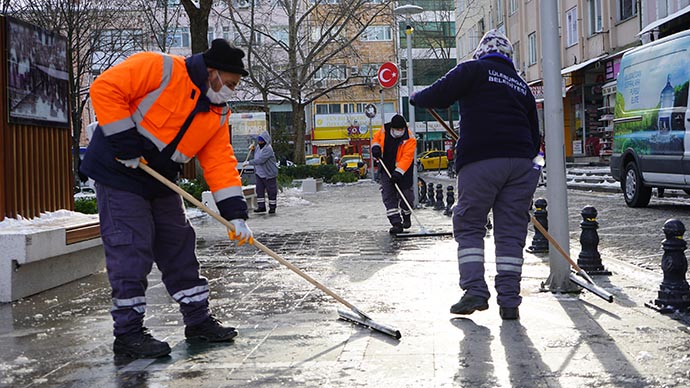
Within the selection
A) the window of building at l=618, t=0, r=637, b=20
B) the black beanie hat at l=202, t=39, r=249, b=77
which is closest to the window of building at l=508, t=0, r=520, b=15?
the window of building at l=618, t=0, r=637, b=20

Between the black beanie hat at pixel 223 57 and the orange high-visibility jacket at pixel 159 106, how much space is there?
0.50 feet

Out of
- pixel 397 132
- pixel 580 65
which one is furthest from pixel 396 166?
pixel 580 65

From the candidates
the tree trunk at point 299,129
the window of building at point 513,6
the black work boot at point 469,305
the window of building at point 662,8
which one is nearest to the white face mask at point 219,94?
the black work boot at point 469,305

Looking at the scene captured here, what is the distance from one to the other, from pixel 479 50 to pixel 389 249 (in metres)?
4.12

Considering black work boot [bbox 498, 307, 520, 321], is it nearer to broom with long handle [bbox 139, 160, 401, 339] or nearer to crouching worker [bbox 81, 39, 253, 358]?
broom with long handle [bbox 139, 160, 401, 339]

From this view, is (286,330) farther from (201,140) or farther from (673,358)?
(673,358)

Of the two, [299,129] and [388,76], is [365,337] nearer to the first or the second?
[388,76]

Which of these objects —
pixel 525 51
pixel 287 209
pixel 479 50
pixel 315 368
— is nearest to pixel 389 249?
pixel 479 50

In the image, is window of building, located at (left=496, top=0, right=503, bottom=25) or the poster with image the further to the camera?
window of building, located at (left=496, top=0, right=503, bottom=25)

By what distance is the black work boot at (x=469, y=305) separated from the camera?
5.32 metres

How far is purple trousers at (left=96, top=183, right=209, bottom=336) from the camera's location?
15.0 ft

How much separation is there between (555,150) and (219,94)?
2.70 m

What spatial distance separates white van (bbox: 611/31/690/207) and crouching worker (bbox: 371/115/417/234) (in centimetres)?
395

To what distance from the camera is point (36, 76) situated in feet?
23.9
